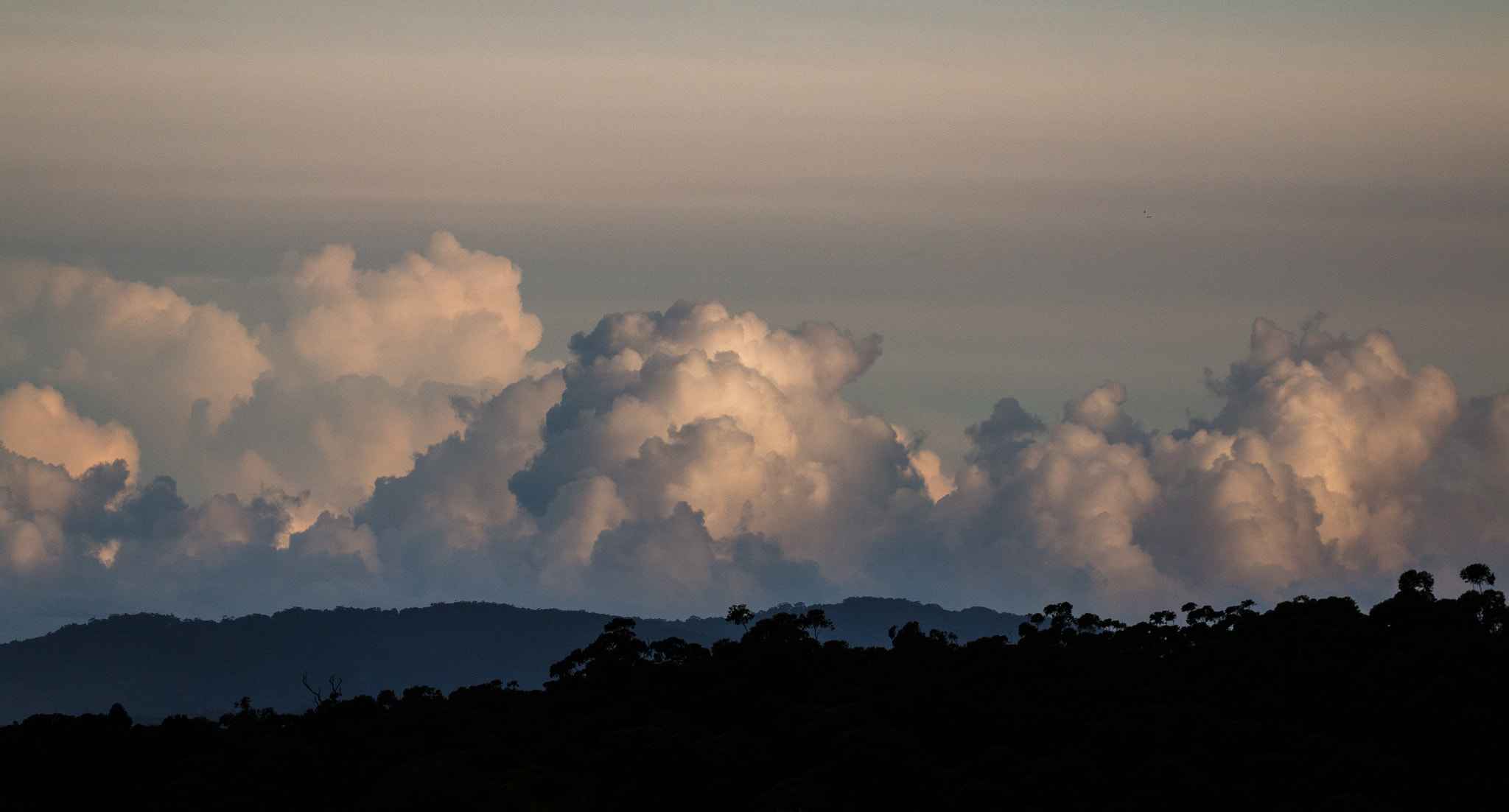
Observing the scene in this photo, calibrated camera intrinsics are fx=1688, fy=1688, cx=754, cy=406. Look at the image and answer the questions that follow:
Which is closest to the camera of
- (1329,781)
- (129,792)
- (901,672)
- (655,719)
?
(1329,781)

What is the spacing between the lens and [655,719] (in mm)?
176875

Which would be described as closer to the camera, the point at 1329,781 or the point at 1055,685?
the point at 1329,781

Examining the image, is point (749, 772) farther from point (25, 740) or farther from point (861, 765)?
point (25, 740)

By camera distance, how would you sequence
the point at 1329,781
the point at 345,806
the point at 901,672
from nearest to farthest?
the point at 1329,781, the point at 345,806, the point at 901,672

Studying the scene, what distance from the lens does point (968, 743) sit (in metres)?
170

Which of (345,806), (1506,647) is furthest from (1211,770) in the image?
(345,806)

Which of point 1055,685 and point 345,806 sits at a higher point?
point 1055,685

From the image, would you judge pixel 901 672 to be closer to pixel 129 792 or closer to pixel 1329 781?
pixel 1329 781

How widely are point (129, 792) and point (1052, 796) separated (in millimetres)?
87302

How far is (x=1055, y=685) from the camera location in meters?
180

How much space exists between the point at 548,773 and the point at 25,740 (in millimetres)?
57209

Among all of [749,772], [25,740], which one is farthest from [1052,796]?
[25,740]

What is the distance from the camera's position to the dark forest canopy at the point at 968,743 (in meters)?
142

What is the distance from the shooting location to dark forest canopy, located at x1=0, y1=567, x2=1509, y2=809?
142 metres
